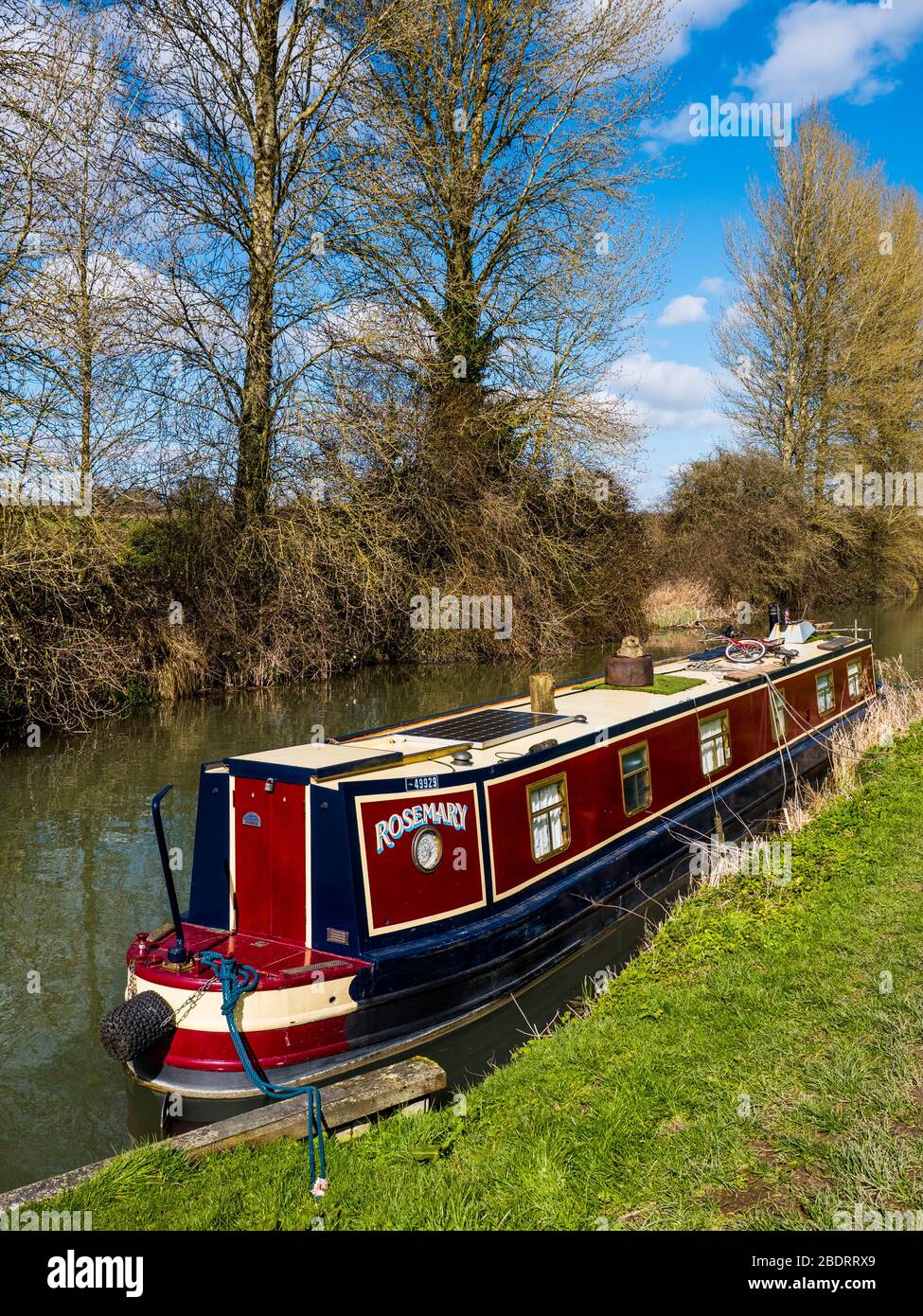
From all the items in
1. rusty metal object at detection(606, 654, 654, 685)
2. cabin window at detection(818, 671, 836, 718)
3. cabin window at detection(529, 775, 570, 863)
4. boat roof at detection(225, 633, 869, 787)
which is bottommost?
cabin window at detection(529, 775, 570, 863)

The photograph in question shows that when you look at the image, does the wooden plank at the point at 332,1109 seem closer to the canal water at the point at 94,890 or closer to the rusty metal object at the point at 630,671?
the canal water at the point at 94,890

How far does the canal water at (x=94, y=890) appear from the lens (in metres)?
5.72

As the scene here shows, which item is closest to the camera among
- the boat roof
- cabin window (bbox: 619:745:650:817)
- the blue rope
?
the blue rope

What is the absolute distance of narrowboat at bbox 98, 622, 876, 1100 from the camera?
5.58 meters

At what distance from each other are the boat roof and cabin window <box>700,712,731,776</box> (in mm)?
315

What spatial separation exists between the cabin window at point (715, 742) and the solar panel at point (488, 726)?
2.06 meters

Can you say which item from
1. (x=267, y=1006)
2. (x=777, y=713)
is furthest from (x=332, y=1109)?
(x=777, y=713)

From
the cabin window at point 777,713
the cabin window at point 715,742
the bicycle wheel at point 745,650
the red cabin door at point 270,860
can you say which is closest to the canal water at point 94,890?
the red cabin door at point 270,860

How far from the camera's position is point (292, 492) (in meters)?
18.1

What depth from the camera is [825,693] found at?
13.6 m

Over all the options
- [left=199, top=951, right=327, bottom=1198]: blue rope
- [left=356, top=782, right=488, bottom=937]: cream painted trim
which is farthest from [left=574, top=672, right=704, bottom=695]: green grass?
[left=199, top=951, right=327, bottom=1198]: blue rope

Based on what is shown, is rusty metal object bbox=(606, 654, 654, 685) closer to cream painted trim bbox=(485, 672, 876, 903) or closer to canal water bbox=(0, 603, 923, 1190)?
cream painted trim bbox=(485, 672, 876, 903)

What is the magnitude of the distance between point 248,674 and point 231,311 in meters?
6.74

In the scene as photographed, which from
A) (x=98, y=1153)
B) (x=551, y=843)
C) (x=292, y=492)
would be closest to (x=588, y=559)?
(x=292, y=492)
